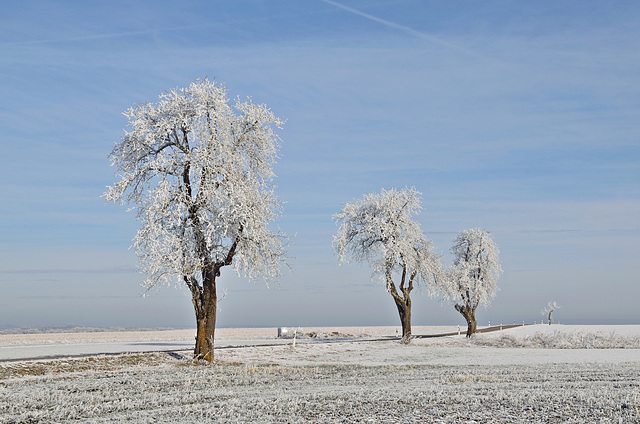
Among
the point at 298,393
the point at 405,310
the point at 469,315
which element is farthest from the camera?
the point at 469,315

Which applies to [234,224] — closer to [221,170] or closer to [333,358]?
[221,170]

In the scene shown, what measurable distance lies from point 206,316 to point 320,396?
1526 centimetres

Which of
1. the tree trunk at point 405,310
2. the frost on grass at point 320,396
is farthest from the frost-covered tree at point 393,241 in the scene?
the frost on grass at point 320,396

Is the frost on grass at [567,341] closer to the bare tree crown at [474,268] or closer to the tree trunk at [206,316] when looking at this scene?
the bare tree crown at [474,268]

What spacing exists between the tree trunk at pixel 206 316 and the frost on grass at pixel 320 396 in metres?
4.96

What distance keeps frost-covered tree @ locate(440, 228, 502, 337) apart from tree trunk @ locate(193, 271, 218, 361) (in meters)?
32.0

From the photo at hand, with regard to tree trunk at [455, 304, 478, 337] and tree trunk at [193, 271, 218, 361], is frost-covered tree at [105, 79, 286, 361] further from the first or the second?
tree trunk at [455, 304, 478, 337]

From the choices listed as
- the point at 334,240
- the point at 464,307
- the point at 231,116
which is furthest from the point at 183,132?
the point at 464,307

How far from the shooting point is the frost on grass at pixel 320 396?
41.6 feet

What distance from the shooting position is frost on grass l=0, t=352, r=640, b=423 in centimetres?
1268

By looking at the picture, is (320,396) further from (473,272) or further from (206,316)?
(473,272)

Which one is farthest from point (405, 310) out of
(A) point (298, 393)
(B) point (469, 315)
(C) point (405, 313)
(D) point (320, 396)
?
(D) point (320, 396)

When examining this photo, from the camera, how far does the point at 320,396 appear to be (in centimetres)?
1570

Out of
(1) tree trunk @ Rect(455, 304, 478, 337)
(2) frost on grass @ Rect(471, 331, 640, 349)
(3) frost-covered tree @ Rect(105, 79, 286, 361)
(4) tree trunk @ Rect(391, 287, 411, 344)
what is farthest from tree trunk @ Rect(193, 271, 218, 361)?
(1) tree trunk @ Rect(455, 304, 478, 337)
